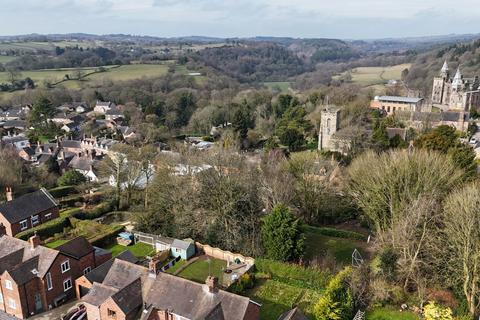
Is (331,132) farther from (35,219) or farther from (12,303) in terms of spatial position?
(12,303)

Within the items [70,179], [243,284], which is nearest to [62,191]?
[70,179]

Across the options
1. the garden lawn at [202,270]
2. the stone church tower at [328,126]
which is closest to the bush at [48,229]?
the garden lawn at [202,270]

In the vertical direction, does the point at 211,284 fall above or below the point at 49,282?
above

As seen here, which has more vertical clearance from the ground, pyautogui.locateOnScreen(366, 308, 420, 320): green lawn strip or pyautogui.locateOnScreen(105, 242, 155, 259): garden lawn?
pyautogui.locateOnScreen(366, 308, 420, 320): green lawn strip

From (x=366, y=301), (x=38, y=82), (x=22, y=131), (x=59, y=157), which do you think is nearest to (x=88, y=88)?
(x=38, y=82)

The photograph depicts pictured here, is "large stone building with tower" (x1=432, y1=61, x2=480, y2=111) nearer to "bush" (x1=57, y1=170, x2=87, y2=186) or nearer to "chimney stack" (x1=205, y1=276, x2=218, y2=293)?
"bush" (x1=57, y1=170, x2=87, y2=186)

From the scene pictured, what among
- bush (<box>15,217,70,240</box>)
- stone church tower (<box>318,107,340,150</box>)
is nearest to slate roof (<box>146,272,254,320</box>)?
bush (<box>15,217,70,240</box>)
